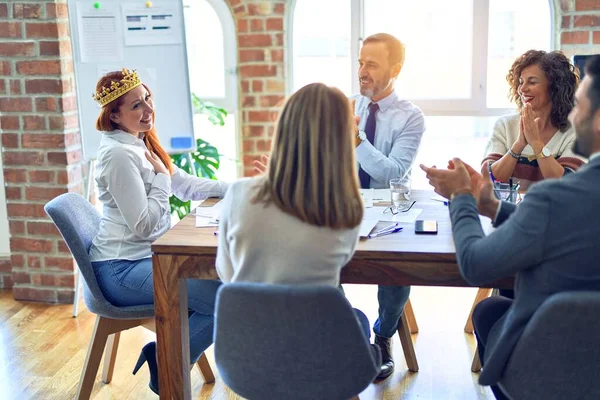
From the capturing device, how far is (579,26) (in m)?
3.57

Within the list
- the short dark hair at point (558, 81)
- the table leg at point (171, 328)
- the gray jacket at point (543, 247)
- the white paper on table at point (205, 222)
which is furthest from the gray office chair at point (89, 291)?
the short dark hair at point (558, 81)

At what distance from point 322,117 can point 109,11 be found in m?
1.98

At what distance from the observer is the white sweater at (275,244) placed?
1756mm

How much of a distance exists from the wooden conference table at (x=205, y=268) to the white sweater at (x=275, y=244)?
0.24 meters

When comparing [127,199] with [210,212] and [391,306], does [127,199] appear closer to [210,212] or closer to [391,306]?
[210,212]

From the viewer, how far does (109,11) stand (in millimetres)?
3385

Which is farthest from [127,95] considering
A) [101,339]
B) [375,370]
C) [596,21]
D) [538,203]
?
[596,21]

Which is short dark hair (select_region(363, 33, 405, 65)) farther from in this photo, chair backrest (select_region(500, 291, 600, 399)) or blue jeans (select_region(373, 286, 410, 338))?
chair backrest (select_region(500, 291, 600, 399))

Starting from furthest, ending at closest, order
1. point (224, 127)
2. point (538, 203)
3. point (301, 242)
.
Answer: point (224, 127) → point (301, 242) → point (538, 203)

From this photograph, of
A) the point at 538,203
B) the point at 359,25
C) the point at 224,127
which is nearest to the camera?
the point at 538,203

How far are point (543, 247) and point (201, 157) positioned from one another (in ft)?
8.21

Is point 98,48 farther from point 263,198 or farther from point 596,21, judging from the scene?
point 596,21

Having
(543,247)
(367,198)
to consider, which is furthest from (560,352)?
(367,198)

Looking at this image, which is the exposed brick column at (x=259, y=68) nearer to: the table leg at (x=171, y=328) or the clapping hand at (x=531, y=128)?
the clapping hand at (x=531, y=128)
